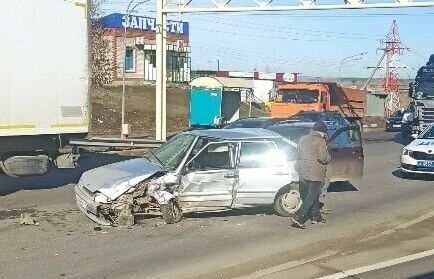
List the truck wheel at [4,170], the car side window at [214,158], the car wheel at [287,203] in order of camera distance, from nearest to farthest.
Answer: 1. the car side window at [214,158]
2. the car wheel at [287,203]
3. the truck wheel at [4,170]

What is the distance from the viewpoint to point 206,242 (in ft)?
27.6

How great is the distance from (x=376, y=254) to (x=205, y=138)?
3389 mm

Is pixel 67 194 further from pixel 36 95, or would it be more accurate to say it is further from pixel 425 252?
pixel 425 252

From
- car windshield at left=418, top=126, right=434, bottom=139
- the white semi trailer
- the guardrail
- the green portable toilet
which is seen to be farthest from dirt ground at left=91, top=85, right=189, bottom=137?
the white semi trailer

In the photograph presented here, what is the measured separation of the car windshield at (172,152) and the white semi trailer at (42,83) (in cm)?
218

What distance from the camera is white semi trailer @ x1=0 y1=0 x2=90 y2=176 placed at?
35.3 ft

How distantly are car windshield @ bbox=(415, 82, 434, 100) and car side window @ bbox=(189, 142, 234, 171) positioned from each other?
18343mm

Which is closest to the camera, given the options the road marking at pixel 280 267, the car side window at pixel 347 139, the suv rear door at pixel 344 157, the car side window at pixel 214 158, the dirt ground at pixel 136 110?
the road marking at pixel 280 267

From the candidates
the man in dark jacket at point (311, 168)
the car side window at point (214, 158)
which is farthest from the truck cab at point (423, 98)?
the car side window at point (214, 158)

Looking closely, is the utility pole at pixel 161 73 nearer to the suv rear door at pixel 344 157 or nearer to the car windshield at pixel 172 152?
the suv rear door at pixel 344 157

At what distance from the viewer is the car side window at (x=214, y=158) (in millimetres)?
9578

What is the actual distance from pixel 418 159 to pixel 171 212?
8102mm

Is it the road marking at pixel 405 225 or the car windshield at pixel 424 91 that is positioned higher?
the car windshield at pixel 424 91

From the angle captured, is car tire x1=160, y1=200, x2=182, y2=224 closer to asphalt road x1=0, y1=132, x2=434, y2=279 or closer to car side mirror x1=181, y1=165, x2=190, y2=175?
asphalt road x1=0, y1=132, x2=434, y2=279
